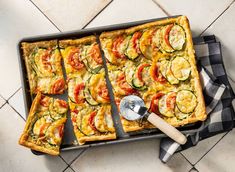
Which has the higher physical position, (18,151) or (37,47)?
(37,47)

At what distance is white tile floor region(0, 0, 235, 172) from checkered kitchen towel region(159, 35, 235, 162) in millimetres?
109

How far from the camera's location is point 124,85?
231 cm

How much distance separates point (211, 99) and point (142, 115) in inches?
15.9

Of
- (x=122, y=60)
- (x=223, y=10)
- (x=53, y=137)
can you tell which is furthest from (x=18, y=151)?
(x=223, y=10)

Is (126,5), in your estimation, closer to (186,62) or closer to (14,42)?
(186,62)

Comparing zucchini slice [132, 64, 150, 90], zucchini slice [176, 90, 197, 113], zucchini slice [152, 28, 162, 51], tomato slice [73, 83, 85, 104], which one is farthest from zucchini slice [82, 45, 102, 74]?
zucchini slice [176, 90, 197, 113]

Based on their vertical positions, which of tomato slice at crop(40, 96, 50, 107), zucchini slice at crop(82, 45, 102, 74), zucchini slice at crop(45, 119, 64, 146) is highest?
zucchini slice at crop(82, 45, 102, 74)

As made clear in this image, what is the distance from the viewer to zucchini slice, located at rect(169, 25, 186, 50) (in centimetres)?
226

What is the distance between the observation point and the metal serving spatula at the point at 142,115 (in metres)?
2.16

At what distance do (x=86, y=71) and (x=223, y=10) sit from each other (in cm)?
91

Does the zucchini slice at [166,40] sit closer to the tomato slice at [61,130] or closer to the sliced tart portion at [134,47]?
the sliced tart portion at [134,47]

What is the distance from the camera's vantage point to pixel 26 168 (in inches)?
99.4

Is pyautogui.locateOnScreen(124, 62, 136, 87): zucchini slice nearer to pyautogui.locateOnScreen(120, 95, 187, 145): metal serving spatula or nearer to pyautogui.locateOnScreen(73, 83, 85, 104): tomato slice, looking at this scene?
pyautogui.locateOnScreen(120, 95, 187, 145): metal serving spatula

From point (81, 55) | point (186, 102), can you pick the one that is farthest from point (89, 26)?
point (186, 102)
